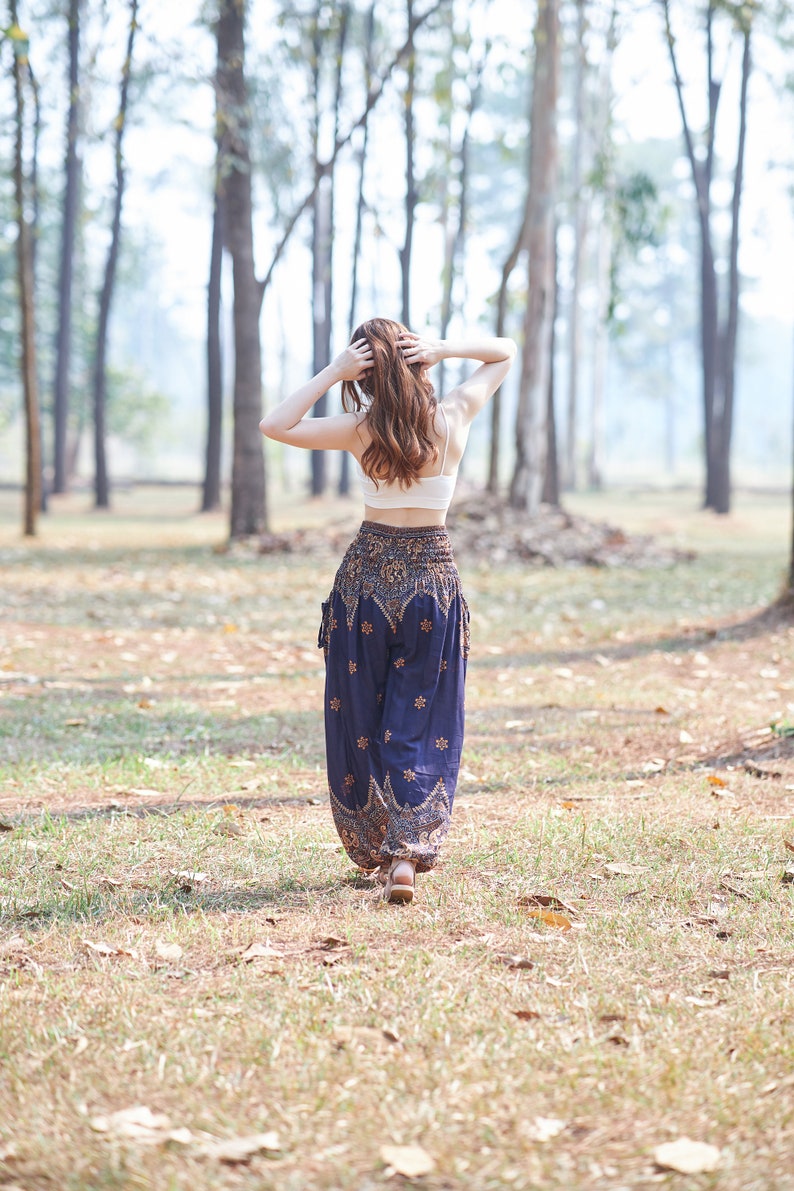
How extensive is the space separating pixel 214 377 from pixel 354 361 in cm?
1860

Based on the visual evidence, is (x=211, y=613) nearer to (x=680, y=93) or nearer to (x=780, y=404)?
(x=680, y=93)

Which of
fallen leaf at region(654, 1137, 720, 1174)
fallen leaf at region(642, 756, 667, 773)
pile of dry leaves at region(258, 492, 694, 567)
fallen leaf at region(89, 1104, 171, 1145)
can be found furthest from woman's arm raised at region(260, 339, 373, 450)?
pile of dry leaves at region(258, 492, 694, 567)

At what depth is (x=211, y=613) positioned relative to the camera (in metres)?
11.0

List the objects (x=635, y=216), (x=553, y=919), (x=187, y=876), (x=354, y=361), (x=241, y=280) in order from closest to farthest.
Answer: (x=553, y=919), (x=354, y=361), (x=187, y=876), (x=241, y=280), (x=635, y=216)

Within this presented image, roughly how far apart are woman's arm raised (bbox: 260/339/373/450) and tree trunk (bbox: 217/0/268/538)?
12.0 meters

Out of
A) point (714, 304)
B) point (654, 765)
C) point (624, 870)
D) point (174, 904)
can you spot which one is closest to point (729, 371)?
point (714, 304)

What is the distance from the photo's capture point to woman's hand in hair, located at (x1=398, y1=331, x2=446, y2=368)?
3.90 m

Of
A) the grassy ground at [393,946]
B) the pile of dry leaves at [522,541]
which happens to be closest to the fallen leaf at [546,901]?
the grassy ground at [393,946]

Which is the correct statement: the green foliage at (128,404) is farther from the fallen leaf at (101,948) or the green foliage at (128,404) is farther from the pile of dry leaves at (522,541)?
the fallen leaf at (101,948)

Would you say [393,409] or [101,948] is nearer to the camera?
[101,948]

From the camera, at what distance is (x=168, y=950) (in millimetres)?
3486

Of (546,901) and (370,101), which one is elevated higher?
(370,101)

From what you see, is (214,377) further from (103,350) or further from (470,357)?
(470,357)

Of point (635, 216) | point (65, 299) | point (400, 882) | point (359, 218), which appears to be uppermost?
point (359, 218)
